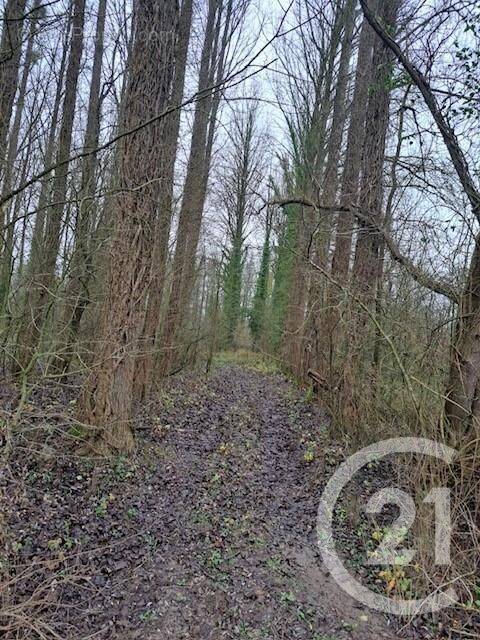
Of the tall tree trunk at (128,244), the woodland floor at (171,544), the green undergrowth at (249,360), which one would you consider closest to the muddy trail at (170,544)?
the woodland floor at (171,544)

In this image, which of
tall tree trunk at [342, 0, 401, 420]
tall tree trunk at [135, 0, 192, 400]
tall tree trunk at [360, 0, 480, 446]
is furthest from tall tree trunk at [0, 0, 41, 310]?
tall tree trunk at [360, 0, 480, 446]

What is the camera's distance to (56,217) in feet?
18.7

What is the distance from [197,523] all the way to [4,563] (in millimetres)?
1457

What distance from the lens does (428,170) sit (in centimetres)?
459

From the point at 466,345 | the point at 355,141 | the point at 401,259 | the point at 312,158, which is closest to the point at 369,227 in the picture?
the point at 401,259

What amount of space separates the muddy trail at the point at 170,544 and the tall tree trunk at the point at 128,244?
0.50 metres

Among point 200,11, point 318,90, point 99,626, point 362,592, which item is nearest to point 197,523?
point 99,626

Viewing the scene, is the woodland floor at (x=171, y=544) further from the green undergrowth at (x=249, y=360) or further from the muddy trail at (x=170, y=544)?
the green undergrowth at (x=249, y=360)

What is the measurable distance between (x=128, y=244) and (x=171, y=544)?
2939mm

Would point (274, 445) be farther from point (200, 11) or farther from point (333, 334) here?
point (200, 11)

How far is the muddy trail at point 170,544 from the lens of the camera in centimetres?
253

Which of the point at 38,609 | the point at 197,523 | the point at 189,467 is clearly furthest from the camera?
the point at 189,467

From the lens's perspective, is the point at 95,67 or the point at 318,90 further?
the point at 318,90

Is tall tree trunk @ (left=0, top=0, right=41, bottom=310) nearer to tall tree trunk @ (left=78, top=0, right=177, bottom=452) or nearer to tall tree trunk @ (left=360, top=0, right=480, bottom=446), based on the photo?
tall tree trunk @ (left=78, top=0, right=177, bottom=452)
